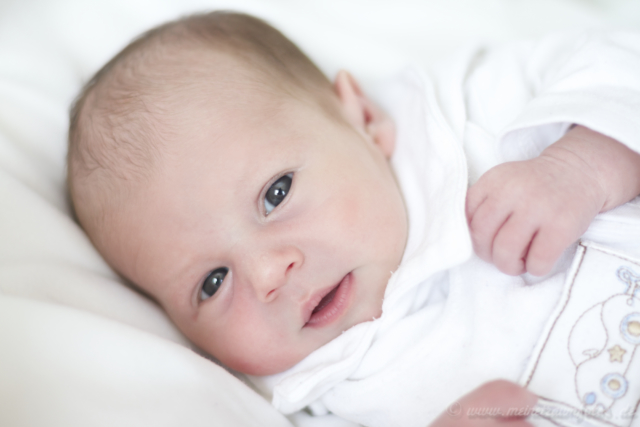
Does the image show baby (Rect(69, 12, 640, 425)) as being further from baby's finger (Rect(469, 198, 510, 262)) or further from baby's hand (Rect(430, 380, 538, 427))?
baby's hand (Rect(430, 380, 538, 427))

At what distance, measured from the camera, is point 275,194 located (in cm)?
121

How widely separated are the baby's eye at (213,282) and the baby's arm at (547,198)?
615mm

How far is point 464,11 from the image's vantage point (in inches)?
81.7

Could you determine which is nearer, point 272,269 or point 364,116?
point 272,269

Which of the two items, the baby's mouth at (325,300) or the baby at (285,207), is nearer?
the baby at (285,207)

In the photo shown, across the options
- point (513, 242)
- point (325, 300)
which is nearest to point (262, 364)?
point (325, 300)

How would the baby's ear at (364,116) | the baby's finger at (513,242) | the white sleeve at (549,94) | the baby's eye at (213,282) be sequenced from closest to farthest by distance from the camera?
the baby's finger at (513,242) → the white sleeve at (549,94) → the baby's eye at (213,282) → the baby's ear at (364,116)

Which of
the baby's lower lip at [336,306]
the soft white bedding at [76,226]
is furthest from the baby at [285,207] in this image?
the soft white bedding at [76,226]

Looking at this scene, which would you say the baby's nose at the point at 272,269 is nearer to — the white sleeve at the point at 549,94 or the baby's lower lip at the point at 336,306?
the baby's lower lip at the point at 336,306

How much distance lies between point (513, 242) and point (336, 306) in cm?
43

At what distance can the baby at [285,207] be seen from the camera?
110 centimetres

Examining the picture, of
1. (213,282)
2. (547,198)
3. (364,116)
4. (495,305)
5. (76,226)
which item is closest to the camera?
(547,198)

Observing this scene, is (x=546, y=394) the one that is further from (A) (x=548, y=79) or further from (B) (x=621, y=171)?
(A) (x=548, y=79)

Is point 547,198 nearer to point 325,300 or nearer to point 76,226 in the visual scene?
point 325,300
